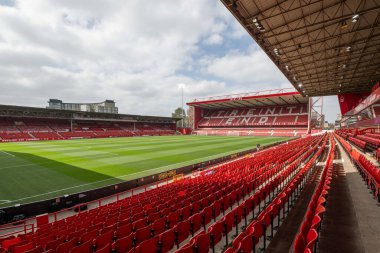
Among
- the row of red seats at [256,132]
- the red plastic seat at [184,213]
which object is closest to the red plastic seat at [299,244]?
the red plastic seat at [184,213]

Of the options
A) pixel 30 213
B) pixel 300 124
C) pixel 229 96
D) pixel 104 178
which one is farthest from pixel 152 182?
pixel 300 124

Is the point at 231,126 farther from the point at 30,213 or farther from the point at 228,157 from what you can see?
the point at 30,213

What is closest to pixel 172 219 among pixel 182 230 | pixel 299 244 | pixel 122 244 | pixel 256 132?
pixel 182 230

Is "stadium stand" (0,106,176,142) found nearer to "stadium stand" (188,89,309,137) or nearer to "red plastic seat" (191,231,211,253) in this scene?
"stadium stand" (188,89,309,137)

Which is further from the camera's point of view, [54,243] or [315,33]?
[315,33]

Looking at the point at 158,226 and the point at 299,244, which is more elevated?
the point at 299,244

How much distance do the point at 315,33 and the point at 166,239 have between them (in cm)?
1559

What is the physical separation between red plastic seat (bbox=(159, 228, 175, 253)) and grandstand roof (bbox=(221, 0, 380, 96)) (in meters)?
10.4

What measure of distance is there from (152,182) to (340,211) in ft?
32.3

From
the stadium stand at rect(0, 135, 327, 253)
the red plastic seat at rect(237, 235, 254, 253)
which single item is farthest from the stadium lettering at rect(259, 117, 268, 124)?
the red plastic seat at rect(237, 235, 254, 253)

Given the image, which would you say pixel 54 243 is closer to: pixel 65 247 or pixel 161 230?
pixel 65 247

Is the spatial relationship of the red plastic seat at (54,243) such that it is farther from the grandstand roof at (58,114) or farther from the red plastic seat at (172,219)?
the grandstand roof at (58,114)

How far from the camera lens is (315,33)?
1430 centimetres

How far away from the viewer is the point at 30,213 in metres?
8.89
